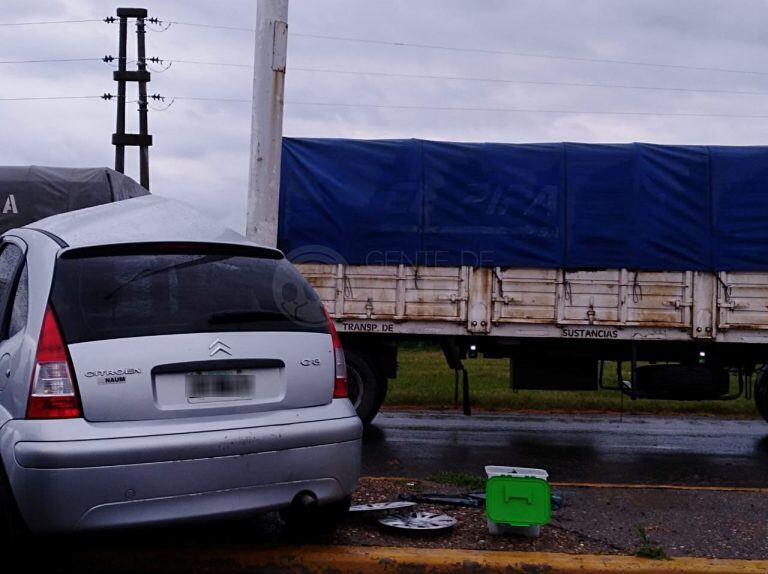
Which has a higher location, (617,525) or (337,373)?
Answer: (337,373)

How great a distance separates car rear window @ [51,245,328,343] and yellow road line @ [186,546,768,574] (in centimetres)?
119

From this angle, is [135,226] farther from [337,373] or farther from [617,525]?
[617,525]

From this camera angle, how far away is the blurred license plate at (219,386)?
15.4 feet

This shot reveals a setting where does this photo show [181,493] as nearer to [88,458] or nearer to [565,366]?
[88,458]

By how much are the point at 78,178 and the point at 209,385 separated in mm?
7878

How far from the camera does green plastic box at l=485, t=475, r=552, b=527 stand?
17.8 ft

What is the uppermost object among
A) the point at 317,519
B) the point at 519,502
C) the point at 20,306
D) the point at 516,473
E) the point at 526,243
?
the point at 526,243

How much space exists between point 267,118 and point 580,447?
16.6 ft

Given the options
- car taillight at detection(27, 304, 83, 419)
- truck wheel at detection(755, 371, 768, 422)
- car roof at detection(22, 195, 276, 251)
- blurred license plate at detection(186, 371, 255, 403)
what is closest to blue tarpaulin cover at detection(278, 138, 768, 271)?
truck wheel at detection(755, 371, 768, 422)

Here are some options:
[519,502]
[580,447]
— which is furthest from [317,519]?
[580,447]

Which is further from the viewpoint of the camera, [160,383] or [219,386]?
[219,386]

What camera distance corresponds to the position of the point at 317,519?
5.45 m

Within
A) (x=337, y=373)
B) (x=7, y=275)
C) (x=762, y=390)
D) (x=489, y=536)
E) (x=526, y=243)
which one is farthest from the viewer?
(x=762, y=390)

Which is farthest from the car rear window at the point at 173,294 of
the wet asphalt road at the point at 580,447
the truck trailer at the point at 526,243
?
the truck trailer at the point at 526,243
